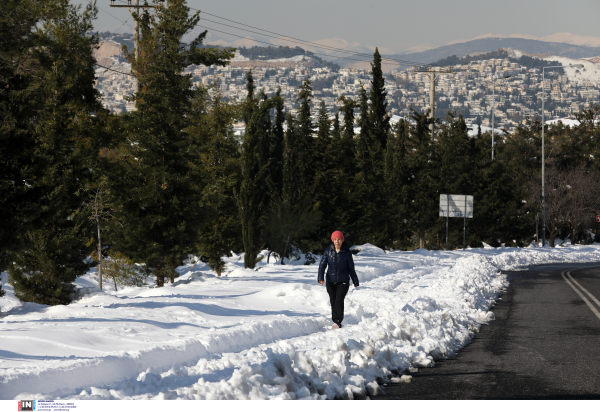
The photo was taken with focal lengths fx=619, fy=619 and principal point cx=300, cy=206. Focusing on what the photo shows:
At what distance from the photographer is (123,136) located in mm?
29891

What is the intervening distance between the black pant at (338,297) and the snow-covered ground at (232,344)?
0.27 metres

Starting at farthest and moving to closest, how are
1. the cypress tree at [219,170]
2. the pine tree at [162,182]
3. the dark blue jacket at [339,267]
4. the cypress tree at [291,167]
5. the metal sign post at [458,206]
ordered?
the metal sign post at [458,206] < the cypress tree at [291,167] < the cypress tree at [219,170] < the pine tree at [162,182] < the dark blue jacket at [339,267]

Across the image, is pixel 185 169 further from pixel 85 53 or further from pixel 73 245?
pixel 85 53

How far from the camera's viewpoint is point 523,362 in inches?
345

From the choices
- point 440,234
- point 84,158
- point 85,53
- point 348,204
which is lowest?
point 440,234

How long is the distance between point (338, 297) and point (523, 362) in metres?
3.69

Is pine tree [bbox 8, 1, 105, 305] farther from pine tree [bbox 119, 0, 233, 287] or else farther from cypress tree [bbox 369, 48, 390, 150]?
cypress tree [bbox 369, 48, 390, 150]

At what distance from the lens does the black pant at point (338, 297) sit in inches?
452

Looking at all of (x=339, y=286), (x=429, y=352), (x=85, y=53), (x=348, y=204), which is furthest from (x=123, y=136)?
(x=429, y=352)

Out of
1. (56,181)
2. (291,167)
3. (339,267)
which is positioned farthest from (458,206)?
(339,267)

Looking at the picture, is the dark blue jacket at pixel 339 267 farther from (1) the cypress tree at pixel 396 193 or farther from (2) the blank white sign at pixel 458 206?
(1) the cypress tree at pixel 396 193

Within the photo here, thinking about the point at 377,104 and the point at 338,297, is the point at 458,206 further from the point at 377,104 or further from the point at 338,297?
the point at 338,297

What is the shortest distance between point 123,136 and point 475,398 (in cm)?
2594
